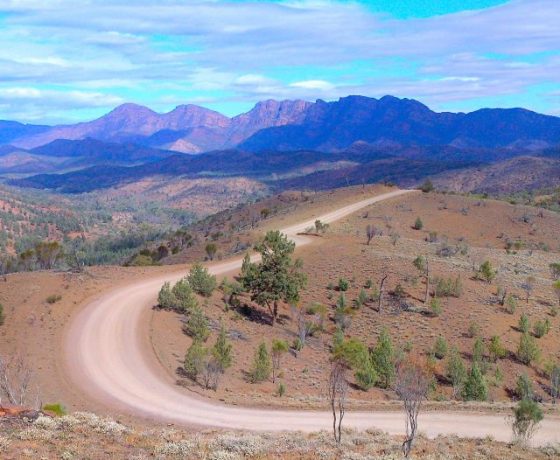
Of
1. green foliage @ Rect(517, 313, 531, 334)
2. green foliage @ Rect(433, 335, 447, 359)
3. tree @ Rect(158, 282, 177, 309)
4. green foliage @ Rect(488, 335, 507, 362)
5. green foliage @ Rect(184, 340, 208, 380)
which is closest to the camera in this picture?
green foliage @ Rect(184, 340, 208, 380)

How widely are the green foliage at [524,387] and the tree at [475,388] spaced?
2.40 meters

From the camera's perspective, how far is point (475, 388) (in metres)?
28.5

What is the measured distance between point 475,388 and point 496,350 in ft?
21.8

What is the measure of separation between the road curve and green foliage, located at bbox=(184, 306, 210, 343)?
2.71 meters

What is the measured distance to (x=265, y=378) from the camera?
27875mm

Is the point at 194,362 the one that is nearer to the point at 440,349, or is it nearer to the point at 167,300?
the point at 167,300

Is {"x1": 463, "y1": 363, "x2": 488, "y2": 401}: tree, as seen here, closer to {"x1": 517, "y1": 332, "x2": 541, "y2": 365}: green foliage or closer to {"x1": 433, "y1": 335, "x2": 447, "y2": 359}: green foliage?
{"x1": 433, "y1": 335, "x2": 447, "y2": 359}: green foliage

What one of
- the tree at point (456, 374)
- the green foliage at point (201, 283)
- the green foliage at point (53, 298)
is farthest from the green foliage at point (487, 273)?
the green foliage at point (53, 298)

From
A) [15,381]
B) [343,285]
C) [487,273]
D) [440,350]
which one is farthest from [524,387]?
[15,381]

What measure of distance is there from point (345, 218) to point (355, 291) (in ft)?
105

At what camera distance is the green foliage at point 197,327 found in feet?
104

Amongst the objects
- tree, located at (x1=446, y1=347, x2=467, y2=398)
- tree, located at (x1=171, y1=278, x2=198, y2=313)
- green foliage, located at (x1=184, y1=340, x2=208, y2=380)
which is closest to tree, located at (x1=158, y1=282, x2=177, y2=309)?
tree, located at (x1=171, y1=278, x2=198, y2=313)

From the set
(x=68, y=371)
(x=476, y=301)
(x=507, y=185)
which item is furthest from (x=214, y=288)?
(x=507, y=185)

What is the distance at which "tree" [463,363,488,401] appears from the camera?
2828cm
